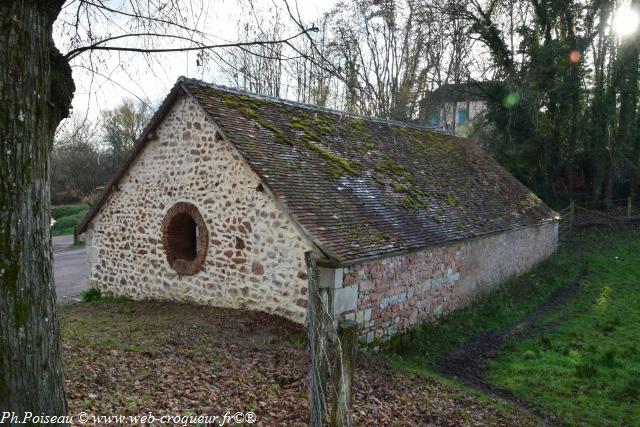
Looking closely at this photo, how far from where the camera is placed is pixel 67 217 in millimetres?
29281

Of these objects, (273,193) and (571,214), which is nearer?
(273,193)

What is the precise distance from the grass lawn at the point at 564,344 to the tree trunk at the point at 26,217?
615 cm

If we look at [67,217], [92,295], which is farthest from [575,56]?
[67,217]

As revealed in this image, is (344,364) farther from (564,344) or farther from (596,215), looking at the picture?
(596,215)

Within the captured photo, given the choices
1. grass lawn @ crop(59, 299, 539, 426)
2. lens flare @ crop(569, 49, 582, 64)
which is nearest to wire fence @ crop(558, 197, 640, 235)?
lens flare @ crop(569, 49, 582, 64)

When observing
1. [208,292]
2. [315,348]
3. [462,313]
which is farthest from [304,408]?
[462,313]

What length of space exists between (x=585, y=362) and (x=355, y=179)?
17.7 feet

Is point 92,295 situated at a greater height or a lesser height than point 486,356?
greater

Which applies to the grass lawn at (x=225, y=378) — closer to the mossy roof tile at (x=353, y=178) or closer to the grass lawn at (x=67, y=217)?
the mossy roof tile at (x=353, y=178)

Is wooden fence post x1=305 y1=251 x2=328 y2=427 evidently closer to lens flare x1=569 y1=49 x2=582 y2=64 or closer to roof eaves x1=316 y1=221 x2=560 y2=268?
roof eaves x1=316 y1=221 x2=560 y2=268

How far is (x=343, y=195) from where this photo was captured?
31.5ft

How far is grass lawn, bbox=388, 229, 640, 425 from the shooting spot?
7238mm

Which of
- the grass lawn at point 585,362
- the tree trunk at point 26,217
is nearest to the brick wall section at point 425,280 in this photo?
the grass lawn at point 585,362

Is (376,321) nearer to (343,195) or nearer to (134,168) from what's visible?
(343,195)
